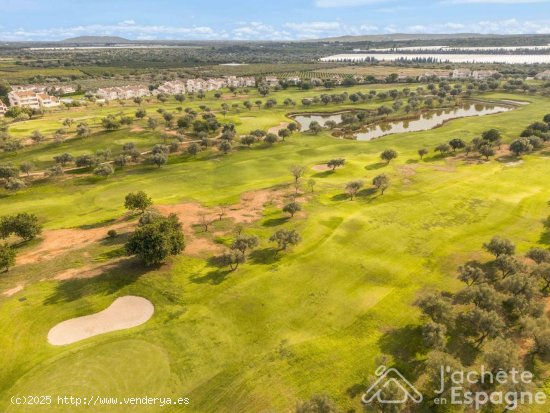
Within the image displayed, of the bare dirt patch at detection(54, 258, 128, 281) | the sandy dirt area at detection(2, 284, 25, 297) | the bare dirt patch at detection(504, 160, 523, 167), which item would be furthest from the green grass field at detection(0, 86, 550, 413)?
the bare dirt patch at detection(504, 160, 523, 167)

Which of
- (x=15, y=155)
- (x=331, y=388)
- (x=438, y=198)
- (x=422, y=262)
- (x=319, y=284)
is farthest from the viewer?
(x=15, y=155)

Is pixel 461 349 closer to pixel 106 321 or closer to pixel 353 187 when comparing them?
pixel 106 321

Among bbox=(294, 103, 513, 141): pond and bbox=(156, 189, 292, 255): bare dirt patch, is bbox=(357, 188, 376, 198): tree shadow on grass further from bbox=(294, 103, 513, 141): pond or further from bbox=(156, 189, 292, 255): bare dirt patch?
bbox=(294, 103, 513, 141): pond

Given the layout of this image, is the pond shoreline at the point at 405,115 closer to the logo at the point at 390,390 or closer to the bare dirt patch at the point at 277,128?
the bare dirt patch at the point at 277,128

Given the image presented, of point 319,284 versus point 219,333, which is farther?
point 319,284

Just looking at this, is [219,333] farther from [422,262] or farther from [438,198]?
[438,198]

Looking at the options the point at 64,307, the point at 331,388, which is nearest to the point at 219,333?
the point at 331,388

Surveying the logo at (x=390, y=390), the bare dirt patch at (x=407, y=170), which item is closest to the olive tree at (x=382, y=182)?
the bare dirt patch at (x=407, y=170)
